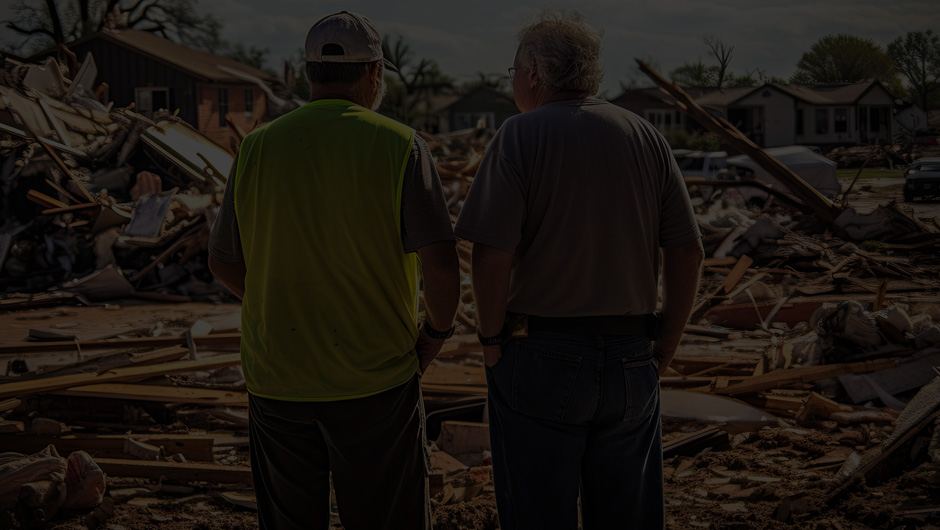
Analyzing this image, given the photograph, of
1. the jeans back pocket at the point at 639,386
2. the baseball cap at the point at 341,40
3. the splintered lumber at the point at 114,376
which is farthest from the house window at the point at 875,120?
the baseball cap at the point at 341,40

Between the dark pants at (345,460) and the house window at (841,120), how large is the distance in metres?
23.3

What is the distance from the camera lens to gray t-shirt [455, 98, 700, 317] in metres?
2.44

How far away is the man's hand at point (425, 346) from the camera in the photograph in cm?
260

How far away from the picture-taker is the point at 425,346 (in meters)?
2.61

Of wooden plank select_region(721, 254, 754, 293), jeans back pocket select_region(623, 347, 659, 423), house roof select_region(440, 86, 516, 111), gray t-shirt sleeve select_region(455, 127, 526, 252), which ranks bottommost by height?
wooden plank select_region(721, 254, 754, 293)

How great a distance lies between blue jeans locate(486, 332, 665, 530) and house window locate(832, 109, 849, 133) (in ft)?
75.0

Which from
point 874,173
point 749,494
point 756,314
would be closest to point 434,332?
point 749,494

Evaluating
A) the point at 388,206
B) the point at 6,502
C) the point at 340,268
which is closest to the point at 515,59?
the point at 388,206

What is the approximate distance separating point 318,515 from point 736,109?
72.0 ft

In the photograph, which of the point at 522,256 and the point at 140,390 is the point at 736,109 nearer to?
the point at 140,390

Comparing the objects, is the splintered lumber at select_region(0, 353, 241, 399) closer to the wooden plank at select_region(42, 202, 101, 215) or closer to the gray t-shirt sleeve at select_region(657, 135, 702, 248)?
the gray t-shirt sleeve at select_region(657, 135, 702, 248)

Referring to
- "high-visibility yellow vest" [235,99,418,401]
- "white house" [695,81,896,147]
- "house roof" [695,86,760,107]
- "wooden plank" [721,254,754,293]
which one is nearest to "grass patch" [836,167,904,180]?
"white house" [695,81,896,147]

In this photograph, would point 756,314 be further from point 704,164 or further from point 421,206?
point 704,164

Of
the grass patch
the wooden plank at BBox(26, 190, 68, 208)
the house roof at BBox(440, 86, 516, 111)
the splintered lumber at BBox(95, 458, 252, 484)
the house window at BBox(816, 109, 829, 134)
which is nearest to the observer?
the splintered lumber at BBox(95, 458, 252, 484)
